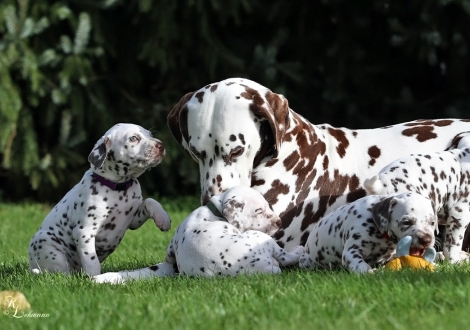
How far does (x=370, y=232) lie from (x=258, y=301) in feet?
4.65

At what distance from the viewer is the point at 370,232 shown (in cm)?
601

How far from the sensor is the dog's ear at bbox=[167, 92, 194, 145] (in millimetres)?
6971

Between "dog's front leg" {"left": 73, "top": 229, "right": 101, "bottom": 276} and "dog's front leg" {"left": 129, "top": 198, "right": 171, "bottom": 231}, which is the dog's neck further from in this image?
"dog's front leg" {"left": 73, "top": 229, "right": 101, "bottom": 276}

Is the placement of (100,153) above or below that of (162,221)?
above

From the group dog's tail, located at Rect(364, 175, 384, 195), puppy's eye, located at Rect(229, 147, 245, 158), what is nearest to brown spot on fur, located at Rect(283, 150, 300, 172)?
puppy's eye, located at Rect(229, 147, 245, 158)

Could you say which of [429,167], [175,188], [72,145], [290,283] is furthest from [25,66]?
[290,283]

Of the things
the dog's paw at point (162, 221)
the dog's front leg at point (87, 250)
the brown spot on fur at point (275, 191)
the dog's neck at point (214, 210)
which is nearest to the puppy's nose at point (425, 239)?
the dog's neck at point (214, 210)

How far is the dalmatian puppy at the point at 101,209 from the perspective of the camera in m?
6.93

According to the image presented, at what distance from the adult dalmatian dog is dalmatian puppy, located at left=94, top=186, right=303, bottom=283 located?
30 centimetres

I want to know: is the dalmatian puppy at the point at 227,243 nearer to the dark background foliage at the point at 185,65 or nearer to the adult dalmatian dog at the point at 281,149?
the adult dalmatian dog at the point at 281,149

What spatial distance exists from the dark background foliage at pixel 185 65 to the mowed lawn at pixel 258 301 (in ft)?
24.3

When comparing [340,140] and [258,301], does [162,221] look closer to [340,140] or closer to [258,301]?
[340,140]

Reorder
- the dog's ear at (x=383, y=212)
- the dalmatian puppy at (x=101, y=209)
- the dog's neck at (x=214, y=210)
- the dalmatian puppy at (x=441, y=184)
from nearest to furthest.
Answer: the dog's ear at (x=383, y=212) < the dog's neck at (x=214, y=210) < the dalmatian puppy at (x=441, y=184) < the dalmatian puppy at (x=101, y=209)

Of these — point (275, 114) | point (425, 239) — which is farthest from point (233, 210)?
point (425, 239)
